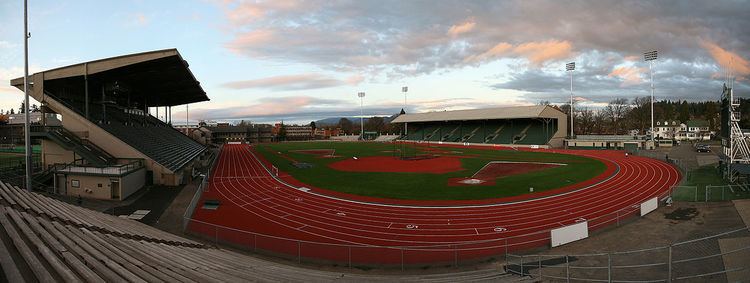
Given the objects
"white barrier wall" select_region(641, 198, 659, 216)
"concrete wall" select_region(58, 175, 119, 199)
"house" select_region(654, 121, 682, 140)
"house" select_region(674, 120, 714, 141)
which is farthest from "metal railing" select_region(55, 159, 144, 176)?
"house" select_region(654, 121, 682, 140)

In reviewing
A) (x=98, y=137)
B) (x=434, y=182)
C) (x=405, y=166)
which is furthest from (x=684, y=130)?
(x=98, y=137)

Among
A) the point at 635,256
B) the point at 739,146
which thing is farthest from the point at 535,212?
the point at 739,146

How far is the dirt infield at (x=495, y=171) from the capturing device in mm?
31734

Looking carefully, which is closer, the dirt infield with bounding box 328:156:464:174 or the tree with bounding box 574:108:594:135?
the dirt infield with bounding box 328:156:464:174

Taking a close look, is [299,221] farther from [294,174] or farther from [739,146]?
[739,146]

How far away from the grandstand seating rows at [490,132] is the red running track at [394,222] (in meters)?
44.1

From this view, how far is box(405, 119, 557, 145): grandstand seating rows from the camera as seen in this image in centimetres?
7338

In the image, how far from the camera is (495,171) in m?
38.2

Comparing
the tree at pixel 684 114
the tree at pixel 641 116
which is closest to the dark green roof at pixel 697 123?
the tree at pixel 641 116

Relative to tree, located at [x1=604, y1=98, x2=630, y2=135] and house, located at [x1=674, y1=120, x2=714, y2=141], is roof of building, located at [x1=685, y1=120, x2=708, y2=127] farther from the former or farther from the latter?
tree, located at [x1=604, y1=98, x2=630, y2=135]

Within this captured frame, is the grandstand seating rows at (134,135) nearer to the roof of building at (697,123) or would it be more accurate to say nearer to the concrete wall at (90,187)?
the concrete wall at (90,187)

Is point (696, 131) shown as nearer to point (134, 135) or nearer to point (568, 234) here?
point (568, 234)

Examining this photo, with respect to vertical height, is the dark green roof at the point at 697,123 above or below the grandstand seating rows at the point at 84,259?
above

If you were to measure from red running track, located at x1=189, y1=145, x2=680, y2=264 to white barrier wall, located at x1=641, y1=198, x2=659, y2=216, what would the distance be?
34 centimetres
